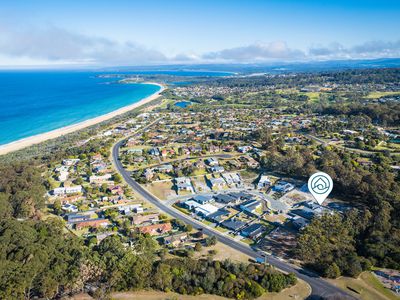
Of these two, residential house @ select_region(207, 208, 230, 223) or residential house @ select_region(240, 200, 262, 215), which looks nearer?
residential house @ select_region(207, 208, 230, 223)

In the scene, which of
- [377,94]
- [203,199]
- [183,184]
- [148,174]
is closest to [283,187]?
[203,199]

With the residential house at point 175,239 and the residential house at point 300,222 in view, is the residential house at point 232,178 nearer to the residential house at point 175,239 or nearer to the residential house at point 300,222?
the residential house at point 300,222

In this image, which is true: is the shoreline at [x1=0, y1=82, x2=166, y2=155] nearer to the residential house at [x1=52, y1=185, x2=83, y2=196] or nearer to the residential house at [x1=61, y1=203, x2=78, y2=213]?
the residential house at [x1=52, y1=185, x2=83, y2=196]

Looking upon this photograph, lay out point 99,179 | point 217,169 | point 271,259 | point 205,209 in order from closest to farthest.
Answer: point 271,259, point 205,209, point 99,179, point 217,169

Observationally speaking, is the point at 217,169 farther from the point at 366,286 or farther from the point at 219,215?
the point at 366,286

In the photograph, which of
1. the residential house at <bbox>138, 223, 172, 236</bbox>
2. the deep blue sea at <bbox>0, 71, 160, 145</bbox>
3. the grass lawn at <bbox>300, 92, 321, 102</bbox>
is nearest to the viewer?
the residential house at <bbox>138, 223, 172, 236</bbox>

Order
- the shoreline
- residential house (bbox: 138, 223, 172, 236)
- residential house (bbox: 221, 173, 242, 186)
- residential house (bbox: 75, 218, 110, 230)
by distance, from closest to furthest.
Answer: residential house (bbox: 138, 223, 172, 236) → residential house (bbox: 75, 218, 110, 230) → residential house (bbox: 221, 173, 242, 186) → the shoreline

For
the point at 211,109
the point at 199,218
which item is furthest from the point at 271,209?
the point at 211,109

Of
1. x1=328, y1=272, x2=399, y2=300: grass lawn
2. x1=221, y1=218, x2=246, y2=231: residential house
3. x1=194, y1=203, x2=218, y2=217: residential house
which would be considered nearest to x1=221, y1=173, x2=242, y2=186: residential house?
x1=194, y1=203, x2=218, y2=217: residential house

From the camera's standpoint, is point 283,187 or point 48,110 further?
point 48,110

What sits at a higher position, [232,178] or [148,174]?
[148,174]

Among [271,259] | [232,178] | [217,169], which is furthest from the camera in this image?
[217,169]

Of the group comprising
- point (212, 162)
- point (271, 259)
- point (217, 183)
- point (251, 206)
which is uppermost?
point (212, 162)

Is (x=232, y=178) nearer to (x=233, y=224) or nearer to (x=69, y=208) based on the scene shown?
(x=233, y=224)
